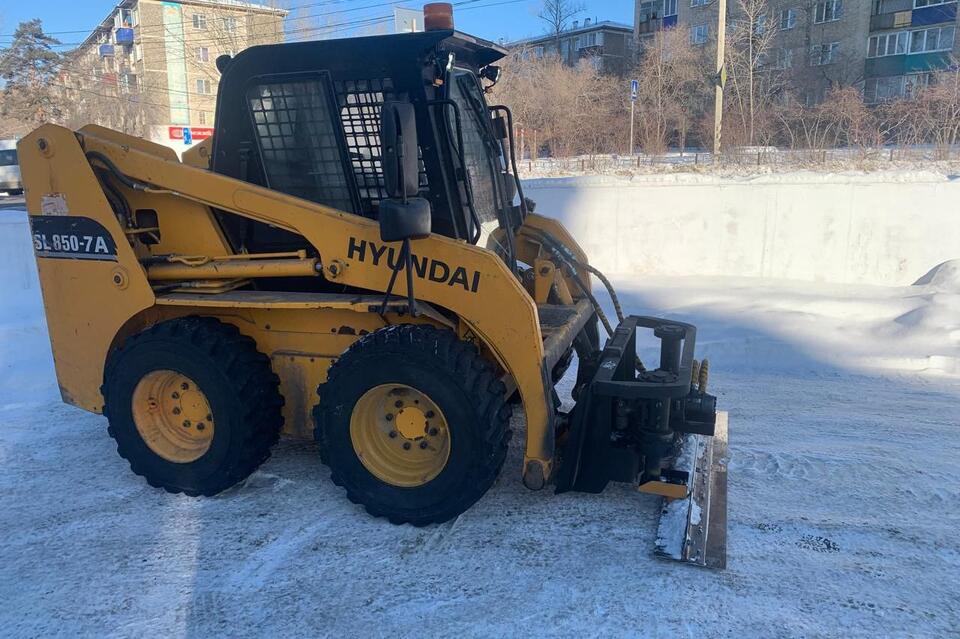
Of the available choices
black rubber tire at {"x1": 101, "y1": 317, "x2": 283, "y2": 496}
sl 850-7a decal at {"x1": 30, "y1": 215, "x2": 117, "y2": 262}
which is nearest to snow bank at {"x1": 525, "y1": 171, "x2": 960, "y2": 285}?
black rubber tire at {"x1": 101, "y1": 317, "x2": 283, "y2": 496}


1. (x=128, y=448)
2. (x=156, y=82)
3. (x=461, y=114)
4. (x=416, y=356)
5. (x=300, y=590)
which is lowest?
(x=300, y=590)

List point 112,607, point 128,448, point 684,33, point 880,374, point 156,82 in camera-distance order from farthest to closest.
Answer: point 156,82 → point 684,33 → point 880,374 → point 128,448 → point 112,607

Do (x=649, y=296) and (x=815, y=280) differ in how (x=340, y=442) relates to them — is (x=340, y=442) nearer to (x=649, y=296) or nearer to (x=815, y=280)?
(x=649, y=296)

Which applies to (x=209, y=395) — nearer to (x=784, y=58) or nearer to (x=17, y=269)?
(x=17, y=269)

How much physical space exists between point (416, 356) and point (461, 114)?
62.0 inches

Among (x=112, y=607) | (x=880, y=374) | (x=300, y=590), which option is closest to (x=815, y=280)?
(x=880, y=374)

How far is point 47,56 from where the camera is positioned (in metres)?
37.0

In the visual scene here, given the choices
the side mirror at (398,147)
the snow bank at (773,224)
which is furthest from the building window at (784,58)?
the side mirror at (398,147)

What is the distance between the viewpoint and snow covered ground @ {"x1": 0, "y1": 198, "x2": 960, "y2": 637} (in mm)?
2975

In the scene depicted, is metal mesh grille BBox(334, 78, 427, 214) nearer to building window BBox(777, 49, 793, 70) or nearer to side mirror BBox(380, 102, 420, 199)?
side mirror BBox(380, 102, 420, 199)

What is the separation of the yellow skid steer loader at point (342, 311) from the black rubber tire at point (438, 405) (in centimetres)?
1

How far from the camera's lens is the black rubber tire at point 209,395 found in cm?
386

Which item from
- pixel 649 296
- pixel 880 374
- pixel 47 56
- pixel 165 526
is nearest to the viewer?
pixel 165 526

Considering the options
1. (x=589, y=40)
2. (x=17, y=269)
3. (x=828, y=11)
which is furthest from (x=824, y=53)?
(x=17, y=269)
